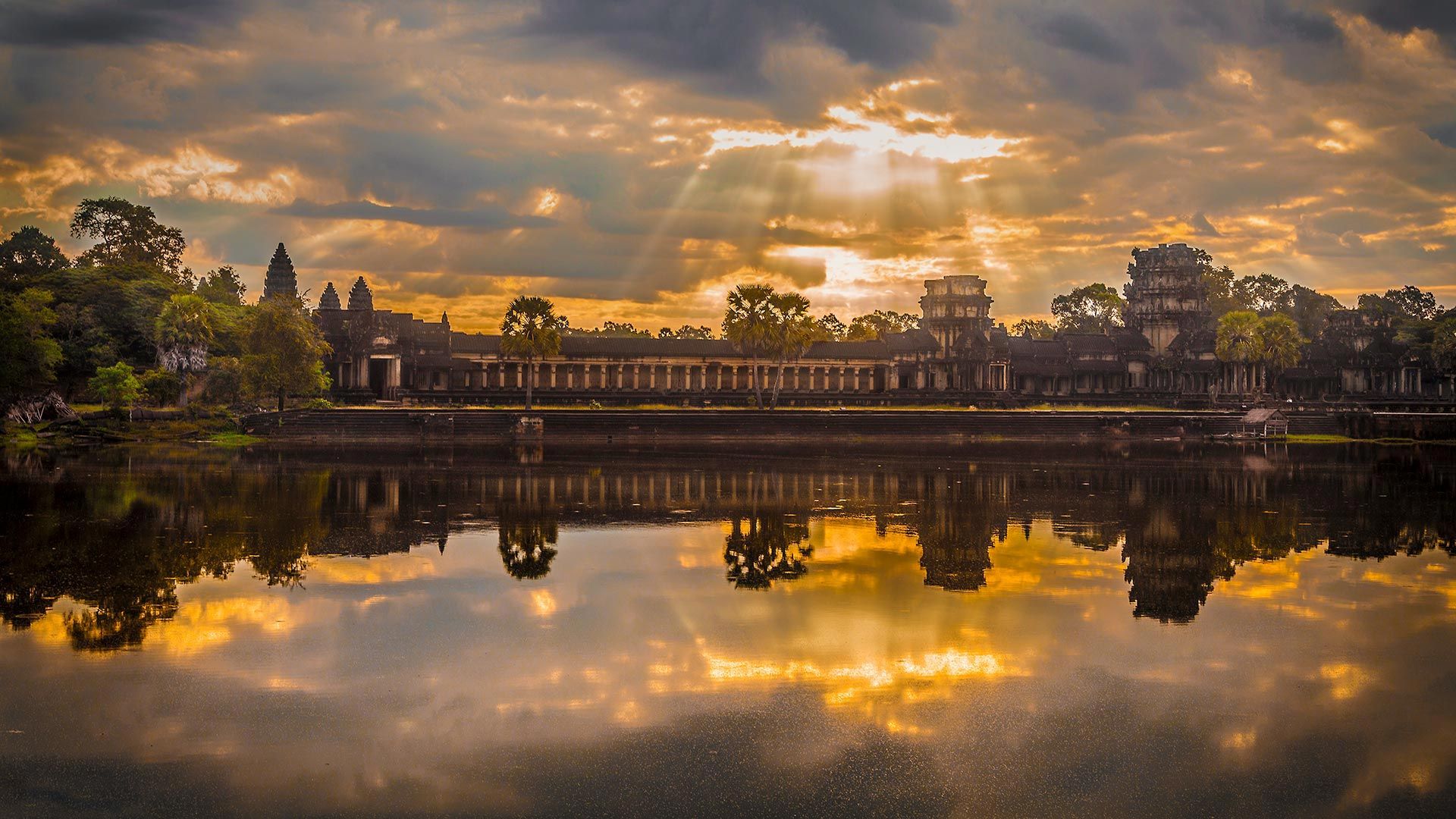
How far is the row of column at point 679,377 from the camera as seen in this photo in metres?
95.8

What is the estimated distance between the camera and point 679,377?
327 ft

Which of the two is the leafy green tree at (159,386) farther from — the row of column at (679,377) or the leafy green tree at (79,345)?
the row of column at (679,377)

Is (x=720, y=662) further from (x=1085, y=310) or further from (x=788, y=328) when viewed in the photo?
(x=1085, y=310)

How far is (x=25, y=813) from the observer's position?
9250 mm

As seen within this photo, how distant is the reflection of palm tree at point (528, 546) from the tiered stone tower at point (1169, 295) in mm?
94490

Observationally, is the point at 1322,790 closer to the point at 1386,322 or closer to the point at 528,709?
the point at 528,709

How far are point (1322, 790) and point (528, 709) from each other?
7724 millimetres

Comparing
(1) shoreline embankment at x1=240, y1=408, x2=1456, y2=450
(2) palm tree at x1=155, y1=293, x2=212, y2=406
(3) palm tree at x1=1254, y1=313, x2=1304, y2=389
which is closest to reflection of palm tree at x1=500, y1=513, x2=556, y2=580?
(1) shoreline embankment at x1=240, y1=408, x2=1456, y2=450

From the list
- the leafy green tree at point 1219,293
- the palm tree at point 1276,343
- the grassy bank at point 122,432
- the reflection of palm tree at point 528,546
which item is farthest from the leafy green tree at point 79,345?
the leafy green tree at point 1219,293

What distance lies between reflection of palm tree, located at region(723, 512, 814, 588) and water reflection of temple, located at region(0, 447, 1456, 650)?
0.09m

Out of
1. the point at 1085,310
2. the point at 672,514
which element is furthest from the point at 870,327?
the point at 672,514

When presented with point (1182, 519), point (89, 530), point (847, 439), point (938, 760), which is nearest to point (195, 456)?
point (89, 530)

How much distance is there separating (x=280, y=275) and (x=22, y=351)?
189ft

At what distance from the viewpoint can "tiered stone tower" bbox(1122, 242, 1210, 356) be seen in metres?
109
